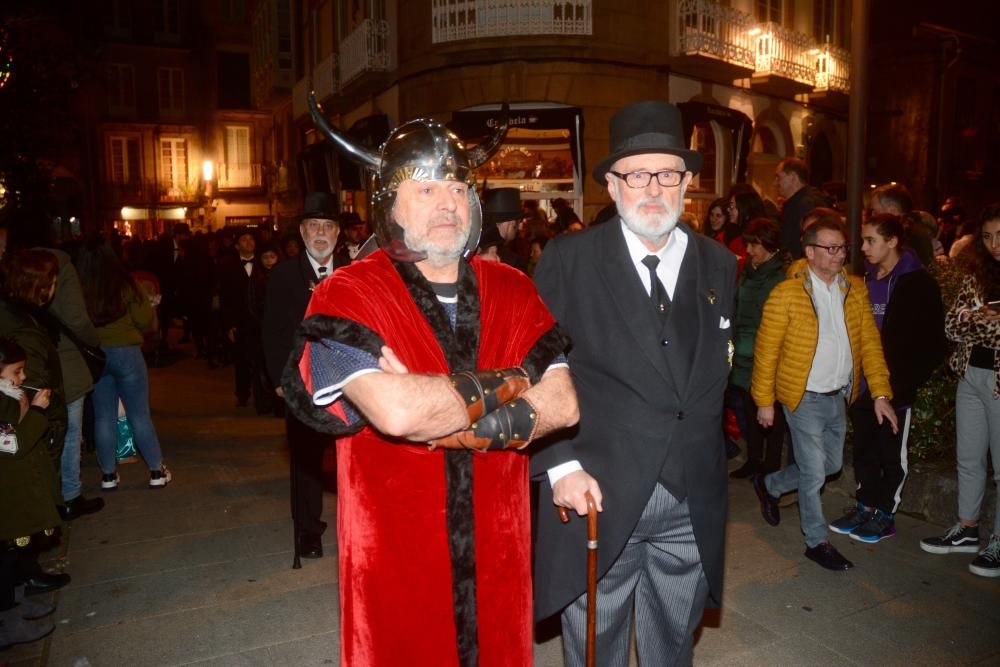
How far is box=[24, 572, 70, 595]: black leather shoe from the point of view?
439 cm

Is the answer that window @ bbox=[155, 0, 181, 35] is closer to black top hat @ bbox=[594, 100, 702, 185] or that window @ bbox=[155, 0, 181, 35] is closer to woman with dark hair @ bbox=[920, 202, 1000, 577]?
woman with dark hair @ bbox=[920, 202, 1000, 577]

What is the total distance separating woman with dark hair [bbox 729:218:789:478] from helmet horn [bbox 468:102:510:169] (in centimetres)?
367

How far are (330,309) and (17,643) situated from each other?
9.92ft

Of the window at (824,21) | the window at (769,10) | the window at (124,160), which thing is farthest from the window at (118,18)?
the window at (824,21)

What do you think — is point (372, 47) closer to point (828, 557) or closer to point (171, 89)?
point (828, 557)

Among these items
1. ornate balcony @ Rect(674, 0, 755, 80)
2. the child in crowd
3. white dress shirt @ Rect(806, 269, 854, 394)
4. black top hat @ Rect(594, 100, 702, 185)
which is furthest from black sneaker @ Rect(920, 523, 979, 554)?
ornate balcony @ Rect(674, 0, 755, 80)

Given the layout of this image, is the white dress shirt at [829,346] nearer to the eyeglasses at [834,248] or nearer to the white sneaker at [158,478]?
the eyeglasses at [834,248]

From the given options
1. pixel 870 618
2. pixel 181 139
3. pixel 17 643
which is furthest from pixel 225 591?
pixel 181 139

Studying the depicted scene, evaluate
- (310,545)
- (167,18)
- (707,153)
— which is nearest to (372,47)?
(707,153)

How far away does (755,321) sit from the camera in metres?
6.13

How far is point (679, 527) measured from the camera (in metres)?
2.71

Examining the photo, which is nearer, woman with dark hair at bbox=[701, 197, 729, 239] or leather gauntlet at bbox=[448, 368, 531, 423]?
leather gauntlet at bbox=[448, 368, 531, 423]

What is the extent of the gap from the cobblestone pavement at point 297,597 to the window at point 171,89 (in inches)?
1455

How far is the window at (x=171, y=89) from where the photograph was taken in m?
37.9
